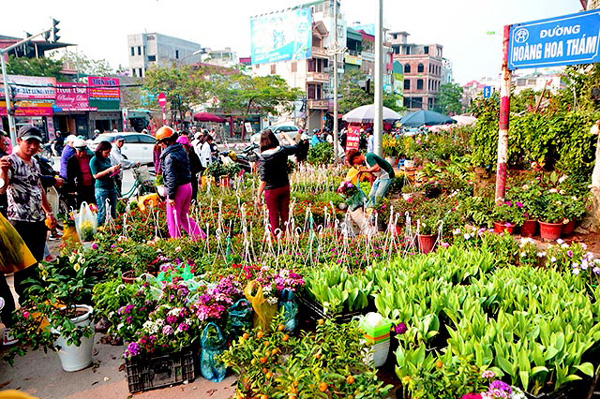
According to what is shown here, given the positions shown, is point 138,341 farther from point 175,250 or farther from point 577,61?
point 577,61

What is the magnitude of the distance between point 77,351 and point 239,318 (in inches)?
50.7

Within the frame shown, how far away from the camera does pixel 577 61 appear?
4688mm

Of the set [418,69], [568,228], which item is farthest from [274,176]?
[418,69]

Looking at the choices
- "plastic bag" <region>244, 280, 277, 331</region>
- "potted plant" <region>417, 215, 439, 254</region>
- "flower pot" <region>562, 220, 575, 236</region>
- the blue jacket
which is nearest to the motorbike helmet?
the blue jacket

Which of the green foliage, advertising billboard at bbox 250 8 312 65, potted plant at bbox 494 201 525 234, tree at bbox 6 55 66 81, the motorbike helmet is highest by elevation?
advertising billboard at bbox 250 8 312 65

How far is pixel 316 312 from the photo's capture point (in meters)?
3.82

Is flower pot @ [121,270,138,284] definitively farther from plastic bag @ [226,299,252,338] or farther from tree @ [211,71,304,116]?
tree @ [211,71,304,116]

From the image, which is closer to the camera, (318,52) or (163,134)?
(163,134)

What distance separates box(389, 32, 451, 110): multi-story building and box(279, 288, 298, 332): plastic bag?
63653 millimetres

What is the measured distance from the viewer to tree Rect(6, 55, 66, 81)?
26.2 m

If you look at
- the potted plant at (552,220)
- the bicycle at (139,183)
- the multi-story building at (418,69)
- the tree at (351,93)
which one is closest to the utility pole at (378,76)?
the potted plant at (552,220)

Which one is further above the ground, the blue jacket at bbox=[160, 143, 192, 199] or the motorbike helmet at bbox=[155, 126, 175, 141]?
the motorbike helmet at bbox=[155, 126, 175, 141]

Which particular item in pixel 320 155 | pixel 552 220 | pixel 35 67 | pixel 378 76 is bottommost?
pixel 552 220

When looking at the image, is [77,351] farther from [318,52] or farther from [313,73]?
[318,52]
